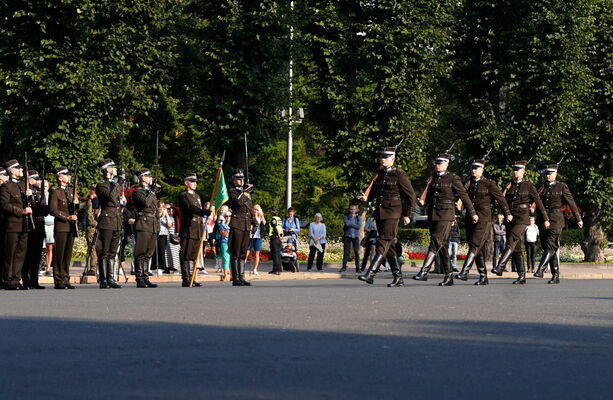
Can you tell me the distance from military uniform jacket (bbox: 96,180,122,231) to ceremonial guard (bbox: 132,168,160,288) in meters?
0.51

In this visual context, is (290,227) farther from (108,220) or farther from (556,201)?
(108,220)

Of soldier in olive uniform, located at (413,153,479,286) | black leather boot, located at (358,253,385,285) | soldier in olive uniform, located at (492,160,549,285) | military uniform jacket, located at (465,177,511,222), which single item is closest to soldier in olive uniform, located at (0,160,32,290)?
black leather boot, located at (358,253,385,285)

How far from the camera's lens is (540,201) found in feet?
72.1

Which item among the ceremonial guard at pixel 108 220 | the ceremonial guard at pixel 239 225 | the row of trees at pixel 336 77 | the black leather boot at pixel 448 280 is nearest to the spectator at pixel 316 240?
the row of trees at pixel 336 77

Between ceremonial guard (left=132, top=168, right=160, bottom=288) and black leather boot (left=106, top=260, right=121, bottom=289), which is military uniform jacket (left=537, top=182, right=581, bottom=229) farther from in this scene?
black leather boot (left=106, top=260, right=121, bottom=289)

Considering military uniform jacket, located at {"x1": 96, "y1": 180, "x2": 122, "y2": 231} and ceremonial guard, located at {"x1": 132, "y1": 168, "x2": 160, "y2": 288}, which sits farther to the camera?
ceremonial guard, located at {"x1": 132, "y1": 168, "x2": 160, "y2": 288}

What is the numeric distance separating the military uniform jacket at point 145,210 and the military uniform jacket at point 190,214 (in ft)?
2.11

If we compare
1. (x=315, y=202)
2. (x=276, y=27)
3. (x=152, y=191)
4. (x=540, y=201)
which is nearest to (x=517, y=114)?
(x=276, y=27)

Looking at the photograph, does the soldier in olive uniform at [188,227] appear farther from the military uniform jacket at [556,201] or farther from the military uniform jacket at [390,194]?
the military uniform jacket at [556,201]

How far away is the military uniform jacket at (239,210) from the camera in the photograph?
21.2 m

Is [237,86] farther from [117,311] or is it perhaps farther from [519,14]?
[117,311]

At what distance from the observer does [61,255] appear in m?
20.4

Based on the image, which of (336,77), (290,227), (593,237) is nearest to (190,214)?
(290,227)

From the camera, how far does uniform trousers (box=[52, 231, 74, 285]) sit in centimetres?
2034
